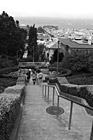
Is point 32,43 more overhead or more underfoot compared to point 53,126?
more underfoot

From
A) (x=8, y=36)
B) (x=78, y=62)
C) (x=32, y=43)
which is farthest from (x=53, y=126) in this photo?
(x=32, y=43)

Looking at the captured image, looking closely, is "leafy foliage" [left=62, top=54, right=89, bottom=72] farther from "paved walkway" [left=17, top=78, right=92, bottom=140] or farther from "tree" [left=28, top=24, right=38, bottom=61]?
"tree" [left=28, top=24, right=38, bottom=61]

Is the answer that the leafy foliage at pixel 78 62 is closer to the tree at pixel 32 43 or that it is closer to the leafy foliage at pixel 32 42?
the tree at pixel 32 43

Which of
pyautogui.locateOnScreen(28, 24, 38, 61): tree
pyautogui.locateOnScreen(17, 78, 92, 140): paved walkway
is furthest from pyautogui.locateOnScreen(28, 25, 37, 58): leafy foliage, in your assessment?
pyautogui.locateOnScreen(17, 78, 92, 140): paved walkway

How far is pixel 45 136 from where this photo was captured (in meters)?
5.54

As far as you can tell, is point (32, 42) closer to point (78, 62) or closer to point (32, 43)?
point (32, 43)

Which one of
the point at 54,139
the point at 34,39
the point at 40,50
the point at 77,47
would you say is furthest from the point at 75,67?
the point at 40,50

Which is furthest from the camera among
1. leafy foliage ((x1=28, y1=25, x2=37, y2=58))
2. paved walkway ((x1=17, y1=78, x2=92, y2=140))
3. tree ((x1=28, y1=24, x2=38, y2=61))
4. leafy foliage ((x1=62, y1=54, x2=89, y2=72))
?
leafy foliage ((x1=28, y1=25, x2=37, y2=58))

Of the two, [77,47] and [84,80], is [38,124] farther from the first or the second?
[77,47]

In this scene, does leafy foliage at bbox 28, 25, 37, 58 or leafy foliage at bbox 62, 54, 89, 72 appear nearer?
leafy foliage at bbox 62, 54, 89, 72

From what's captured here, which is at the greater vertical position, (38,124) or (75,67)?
(38,124)

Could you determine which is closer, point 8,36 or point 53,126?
point 53,126

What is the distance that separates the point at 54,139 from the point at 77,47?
121 ft

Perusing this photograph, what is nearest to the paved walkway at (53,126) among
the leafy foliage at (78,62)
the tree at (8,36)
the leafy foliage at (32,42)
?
the leafy foliage at (78,62)
